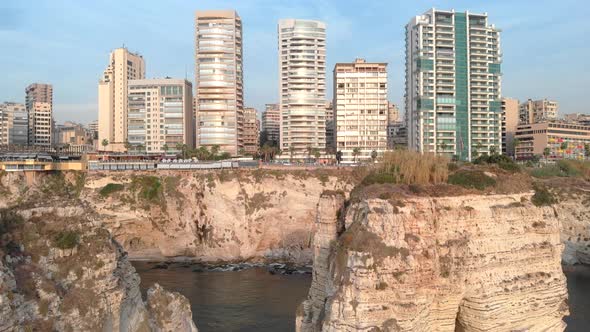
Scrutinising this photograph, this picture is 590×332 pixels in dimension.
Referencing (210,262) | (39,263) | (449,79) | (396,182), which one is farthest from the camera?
(449,79)

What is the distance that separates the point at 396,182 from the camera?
84.0 feet

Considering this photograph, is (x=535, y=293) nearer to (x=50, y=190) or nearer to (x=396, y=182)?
(x=396, y=182)

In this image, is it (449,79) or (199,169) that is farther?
(449,79)

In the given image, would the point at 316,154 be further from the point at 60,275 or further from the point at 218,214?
the point at 60,275

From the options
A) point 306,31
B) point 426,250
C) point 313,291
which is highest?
point 306,31

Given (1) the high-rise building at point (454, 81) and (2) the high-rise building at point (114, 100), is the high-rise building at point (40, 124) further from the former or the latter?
(1) the high-rise building at point (454, 81)

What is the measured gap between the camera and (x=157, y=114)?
119688 mm

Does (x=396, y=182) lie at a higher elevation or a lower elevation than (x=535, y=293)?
higher

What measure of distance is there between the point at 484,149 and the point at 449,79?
18.4 m

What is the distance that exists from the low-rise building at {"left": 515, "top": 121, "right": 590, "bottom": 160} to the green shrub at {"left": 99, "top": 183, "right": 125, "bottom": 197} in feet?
304

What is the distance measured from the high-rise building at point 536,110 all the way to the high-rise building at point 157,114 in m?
108

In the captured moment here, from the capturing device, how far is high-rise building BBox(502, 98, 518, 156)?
136625 mm

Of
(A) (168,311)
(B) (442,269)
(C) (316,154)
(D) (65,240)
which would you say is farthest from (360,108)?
(D) (65,240)

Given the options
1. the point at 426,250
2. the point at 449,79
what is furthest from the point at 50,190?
the point at 449,79
